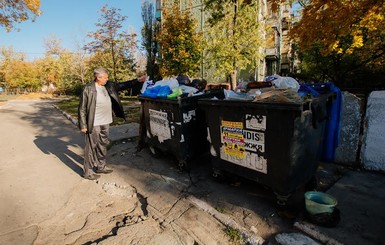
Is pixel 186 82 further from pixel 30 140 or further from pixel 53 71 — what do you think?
pixel 53 71

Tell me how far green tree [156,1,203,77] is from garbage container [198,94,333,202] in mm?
8555

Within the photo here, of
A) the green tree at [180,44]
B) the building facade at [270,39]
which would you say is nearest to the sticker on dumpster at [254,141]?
the building facade at [270,39]

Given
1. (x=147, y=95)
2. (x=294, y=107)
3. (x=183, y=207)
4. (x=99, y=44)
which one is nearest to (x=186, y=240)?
(x=183, y=207)

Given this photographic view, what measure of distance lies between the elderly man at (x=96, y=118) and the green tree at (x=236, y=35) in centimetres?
469

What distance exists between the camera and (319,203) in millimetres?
2619

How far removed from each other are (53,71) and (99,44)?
87.0 feet

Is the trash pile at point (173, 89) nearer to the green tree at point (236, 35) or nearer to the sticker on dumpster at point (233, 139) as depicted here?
the sticker on dumpster at point (233, 139)

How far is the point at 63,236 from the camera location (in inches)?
104

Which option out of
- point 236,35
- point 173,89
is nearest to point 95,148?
point 173,89

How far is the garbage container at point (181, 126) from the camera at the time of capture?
3.89 meters

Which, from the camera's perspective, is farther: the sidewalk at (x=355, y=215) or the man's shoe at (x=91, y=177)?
the man's shoe at (x=91, y=177)

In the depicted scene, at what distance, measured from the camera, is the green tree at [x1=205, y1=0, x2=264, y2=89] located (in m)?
7.95

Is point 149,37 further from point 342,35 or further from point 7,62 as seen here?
point 7,62

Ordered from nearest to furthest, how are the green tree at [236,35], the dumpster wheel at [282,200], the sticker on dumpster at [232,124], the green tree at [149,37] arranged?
the dumpster wheel at [282,200], the sticker on dumpster at [232,124], the green tree at [236,35], the green tree at [149,37]
